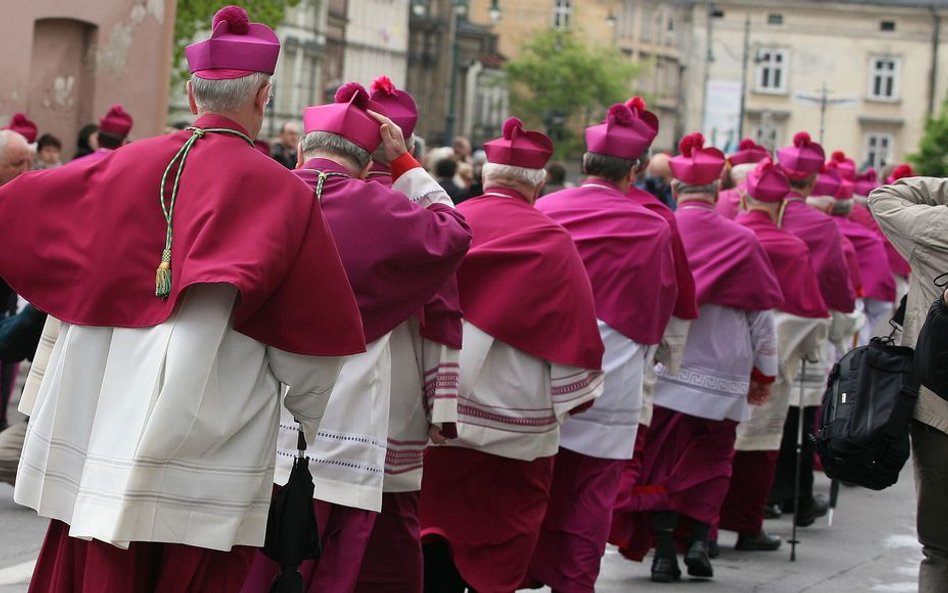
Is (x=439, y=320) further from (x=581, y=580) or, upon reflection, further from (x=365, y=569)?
(x=581, y=580)

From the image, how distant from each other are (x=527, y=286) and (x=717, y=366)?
2.51m

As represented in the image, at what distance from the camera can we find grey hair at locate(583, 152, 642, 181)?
28.5 ft

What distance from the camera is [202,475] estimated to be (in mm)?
5082

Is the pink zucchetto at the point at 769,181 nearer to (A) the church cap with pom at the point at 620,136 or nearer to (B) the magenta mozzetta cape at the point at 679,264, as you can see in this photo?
(B) the magenta mozzetta cape at the point at 679,264

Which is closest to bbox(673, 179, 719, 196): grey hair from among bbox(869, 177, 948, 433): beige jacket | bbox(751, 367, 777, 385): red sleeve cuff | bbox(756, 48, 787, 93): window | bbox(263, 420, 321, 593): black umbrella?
Answer: bbox(751, 367, 777, 385): red sleeve cuff

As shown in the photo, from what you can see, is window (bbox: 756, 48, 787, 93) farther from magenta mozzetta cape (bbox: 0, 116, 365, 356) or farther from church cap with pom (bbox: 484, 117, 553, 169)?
magenta mozzetta cape (bbox: 0, 116, 365, 356)

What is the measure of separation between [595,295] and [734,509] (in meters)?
2.59

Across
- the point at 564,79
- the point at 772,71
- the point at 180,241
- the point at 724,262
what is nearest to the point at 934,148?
the point at 772,71

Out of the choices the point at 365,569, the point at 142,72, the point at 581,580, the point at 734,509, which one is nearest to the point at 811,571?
the point at 734,509

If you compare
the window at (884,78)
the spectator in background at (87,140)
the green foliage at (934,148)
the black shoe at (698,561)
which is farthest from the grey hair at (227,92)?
the window at (884,78)

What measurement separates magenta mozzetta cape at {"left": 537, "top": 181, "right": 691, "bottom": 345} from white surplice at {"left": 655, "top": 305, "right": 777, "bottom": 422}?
3.66 ft

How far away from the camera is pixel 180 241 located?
501 centimetres

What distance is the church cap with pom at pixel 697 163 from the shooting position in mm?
9727

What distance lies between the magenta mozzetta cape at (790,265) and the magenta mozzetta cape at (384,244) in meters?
4.77
